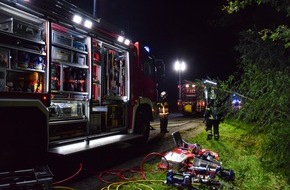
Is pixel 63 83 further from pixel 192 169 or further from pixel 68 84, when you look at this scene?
pixel 192 169

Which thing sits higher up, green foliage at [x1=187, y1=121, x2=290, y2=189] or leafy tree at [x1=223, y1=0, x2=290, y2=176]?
leafy tree at [x1=223, y1=0, x2=290, y2=176]

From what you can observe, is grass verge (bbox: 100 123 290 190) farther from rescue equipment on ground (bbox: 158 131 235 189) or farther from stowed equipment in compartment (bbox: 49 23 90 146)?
Answer: stowed equipment in compartment (bbox: 49 23 90 146)

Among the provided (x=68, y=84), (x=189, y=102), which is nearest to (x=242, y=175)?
(x=68, y=84)

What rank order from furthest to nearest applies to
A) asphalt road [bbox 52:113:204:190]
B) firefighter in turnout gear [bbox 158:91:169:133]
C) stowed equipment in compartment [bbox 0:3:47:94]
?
firefighter in turnout gear [bbox 158:91:169:133] < asphalt road [bbox 52:113:204:190] < stowed equipment in compartment [bbox 0:3:47:94]

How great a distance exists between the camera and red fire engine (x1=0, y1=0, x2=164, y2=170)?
4.52m

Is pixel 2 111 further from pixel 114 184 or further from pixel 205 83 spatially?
pixel 205 83

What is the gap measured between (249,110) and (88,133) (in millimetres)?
3185

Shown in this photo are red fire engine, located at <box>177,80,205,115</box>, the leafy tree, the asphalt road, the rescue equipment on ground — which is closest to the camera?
the leafy tree

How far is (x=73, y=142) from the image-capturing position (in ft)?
19.1

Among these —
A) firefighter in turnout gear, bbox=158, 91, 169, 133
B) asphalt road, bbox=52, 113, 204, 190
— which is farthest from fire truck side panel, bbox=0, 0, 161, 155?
firefighter in turnout gear, bbox=158, 91, 169, 133

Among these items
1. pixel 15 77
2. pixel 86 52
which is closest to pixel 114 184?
pixel 15 77

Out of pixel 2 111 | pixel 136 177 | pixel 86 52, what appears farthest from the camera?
pixel 86 52

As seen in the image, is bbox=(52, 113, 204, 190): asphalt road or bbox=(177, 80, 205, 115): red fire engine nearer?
bbox=(52, 113, 204, 190): asphalt road

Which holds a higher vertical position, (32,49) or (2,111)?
(32,49)
